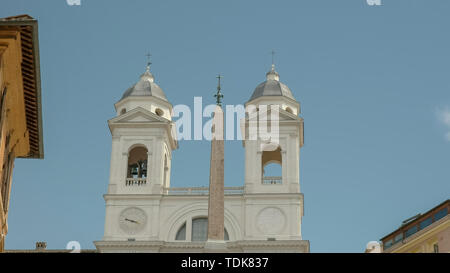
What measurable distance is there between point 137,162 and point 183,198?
492cm

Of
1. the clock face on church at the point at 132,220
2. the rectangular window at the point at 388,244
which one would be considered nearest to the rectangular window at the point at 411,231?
the rectangular window at the point at 388,244

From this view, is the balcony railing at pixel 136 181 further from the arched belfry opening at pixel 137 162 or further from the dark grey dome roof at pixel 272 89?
the dark grey dome roof at pixel 272 89

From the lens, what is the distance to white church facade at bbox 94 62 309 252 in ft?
178

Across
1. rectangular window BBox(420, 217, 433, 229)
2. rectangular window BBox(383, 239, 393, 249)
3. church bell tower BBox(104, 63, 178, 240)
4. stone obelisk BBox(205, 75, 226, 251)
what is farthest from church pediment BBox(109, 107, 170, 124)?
rectangular window BBox(420, 217, 433, 229)

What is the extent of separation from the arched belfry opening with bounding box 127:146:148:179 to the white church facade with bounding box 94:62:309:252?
90 mm

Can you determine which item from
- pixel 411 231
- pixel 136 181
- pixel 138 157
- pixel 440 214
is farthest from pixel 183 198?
pixel 440 214

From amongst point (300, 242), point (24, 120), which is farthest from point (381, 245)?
point (24, 120)

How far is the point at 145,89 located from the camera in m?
58.9

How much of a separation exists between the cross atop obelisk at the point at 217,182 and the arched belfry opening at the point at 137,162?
17.6m
